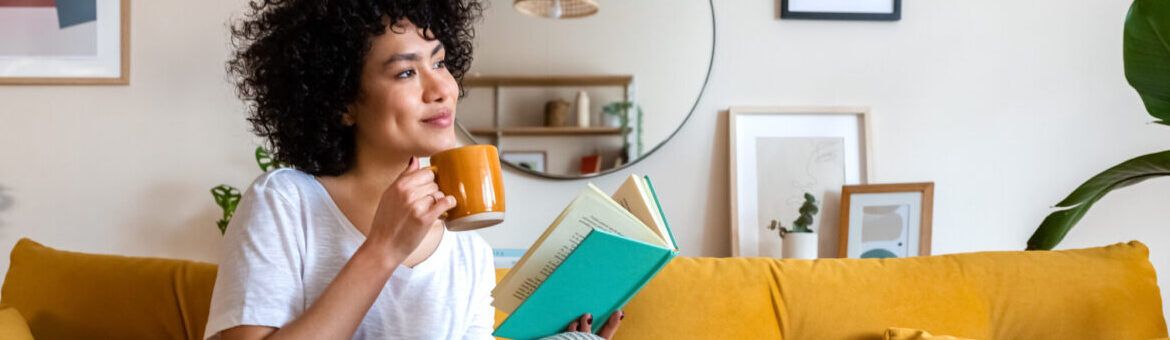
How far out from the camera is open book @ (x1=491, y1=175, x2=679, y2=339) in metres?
1.25

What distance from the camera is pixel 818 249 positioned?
225 cm

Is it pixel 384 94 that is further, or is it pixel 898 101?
pixel 898 101

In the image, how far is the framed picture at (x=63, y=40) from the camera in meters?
2.16

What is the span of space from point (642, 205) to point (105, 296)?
37.2 inches

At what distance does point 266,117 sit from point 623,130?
1.02m

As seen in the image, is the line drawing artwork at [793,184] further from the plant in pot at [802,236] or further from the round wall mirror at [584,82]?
the round wall mirror at [584,82]

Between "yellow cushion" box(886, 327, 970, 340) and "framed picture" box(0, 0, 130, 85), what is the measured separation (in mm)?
1682

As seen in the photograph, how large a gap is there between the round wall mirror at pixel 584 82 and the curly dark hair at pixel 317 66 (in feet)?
2.79

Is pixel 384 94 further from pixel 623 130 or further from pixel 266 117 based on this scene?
pixel 623 130

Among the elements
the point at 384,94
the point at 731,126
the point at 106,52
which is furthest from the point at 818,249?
the point at 106,52

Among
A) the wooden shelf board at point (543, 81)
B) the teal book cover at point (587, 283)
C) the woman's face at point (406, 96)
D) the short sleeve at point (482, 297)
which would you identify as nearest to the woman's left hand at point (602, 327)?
the teal book cover at point (587, 283)

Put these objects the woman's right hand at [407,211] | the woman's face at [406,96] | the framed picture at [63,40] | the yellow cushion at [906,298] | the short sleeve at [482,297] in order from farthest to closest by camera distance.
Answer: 1. the framed picture at [63,40]
2. the yellow cushion at [906,298]
3. the short sleeve at [482,297]
4. the woman's face at [406,96]
5. the woman's right hand at [407,211]

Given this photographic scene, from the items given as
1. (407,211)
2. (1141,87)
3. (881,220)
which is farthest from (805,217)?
(407,211)

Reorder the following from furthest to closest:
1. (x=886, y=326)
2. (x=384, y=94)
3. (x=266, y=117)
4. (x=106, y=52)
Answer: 1. (x=106, y=52)
2. (x=886, y=326)
3. (x=266, y=117)
4. (x=384, y=94)
